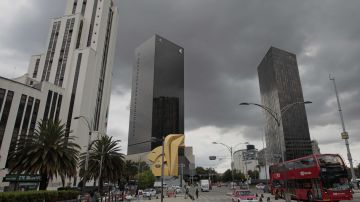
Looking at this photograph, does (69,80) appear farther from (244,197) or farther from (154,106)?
(154,106)

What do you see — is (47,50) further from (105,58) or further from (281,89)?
(281,89)

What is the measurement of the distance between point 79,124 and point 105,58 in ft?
118

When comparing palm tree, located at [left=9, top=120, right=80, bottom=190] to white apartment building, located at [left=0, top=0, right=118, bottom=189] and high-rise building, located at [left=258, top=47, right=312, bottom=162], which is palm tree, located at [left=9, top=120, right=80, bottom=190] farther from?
high-rise building, located at [left=258, top=47, right=312, bottom=162]

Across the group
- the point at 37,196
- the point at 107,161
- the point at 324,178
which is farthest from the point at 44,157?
the point at 324,178

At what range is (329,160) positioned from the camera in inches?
1011

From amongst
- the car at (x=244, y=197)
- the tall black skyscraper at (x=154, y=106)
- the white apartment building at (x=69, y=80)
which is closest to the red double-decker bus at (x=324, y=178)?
the car at (x=244, y=197)

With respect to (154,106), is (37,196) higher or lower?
lower

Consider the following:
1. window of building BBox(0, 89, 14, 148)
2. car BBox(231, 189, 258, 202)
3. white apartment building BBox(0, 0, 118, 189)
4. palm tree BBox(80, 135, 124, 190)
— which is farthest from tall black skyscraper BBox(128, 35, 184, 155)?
car BBox(231, 189, 258, 202)

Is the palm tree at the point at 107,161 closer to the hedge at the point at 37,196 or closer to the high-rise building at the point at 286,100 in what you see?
the hedge at the point at 37,196

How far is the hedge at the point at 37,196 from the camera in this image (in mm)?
22753

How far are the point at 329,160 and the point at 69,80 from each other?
77074mm

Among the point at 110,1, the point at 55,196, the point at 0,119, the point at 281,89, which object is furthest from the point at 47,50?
the point at 281,89

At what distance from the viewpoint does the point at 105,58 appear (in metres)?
104

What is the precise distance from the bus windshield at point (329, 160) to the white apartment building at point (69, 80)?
44.4 metres
